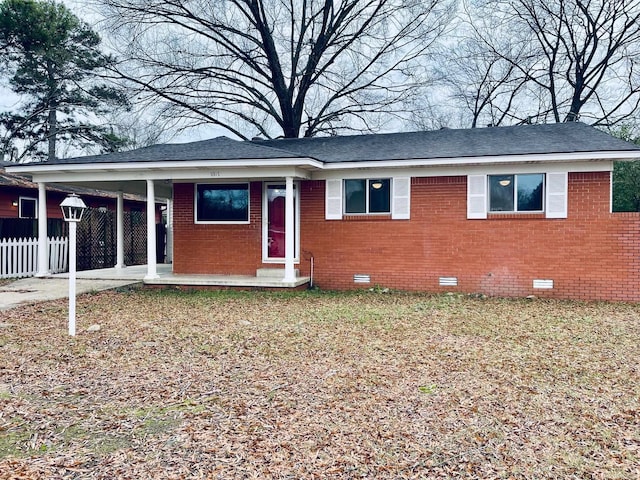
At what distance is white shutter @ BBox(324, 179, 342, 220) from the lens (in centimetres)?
1155

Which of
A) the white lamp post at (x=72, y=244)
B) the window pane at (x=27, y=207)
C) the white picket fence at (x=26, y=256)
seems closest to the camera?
the white lamp post at (x=72, y=244)

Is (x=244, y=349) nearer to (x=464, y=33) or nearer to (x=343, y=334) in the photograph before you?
(x=343, y=334)

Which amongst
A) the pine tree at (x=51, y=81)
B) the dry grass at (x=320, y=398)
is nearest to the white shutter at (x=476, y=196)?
the dry grass at (x=320, y=398)

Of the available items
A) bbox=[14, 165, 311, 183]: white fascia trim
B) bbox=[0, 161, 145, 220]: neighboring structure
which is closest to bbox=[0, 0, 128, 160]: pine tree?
bbox=[0, 161, 145, 220]: neighboring structure

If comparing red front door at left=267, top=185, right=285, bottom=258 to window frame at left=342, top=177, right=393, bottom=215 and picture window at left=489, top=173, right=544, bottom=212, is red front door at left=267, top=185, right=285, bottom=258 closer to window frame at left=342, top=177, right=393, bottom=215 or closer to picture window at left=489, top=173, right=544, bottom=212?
window frame at left=342, top=177, right=393, bottom=215

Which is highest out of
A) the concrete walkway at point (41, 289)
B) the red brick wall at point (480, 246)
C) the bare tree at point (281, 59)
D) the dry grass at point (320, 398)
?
the bare tree at point (281, 59)

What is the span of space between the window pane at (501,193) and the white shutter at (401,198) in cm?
182

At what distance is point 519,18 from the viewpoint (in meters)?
19.9

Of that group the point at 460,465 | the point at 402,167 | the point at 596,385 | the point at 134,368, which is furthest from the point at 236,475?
the point at 402,167

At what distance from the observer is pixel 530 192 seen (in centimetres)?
1045

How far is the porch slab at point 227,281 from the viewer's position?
10.8 metres

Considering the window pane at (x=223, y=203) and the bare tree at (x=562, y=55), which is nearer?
the window pane at (x=223, y=203)

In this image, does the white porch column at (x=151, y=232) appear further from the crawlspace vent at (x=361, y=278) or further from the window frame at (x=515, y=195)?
the window frame at (x=515, y=195)

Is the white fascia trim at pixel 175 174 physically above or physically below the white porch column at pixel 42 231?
above
